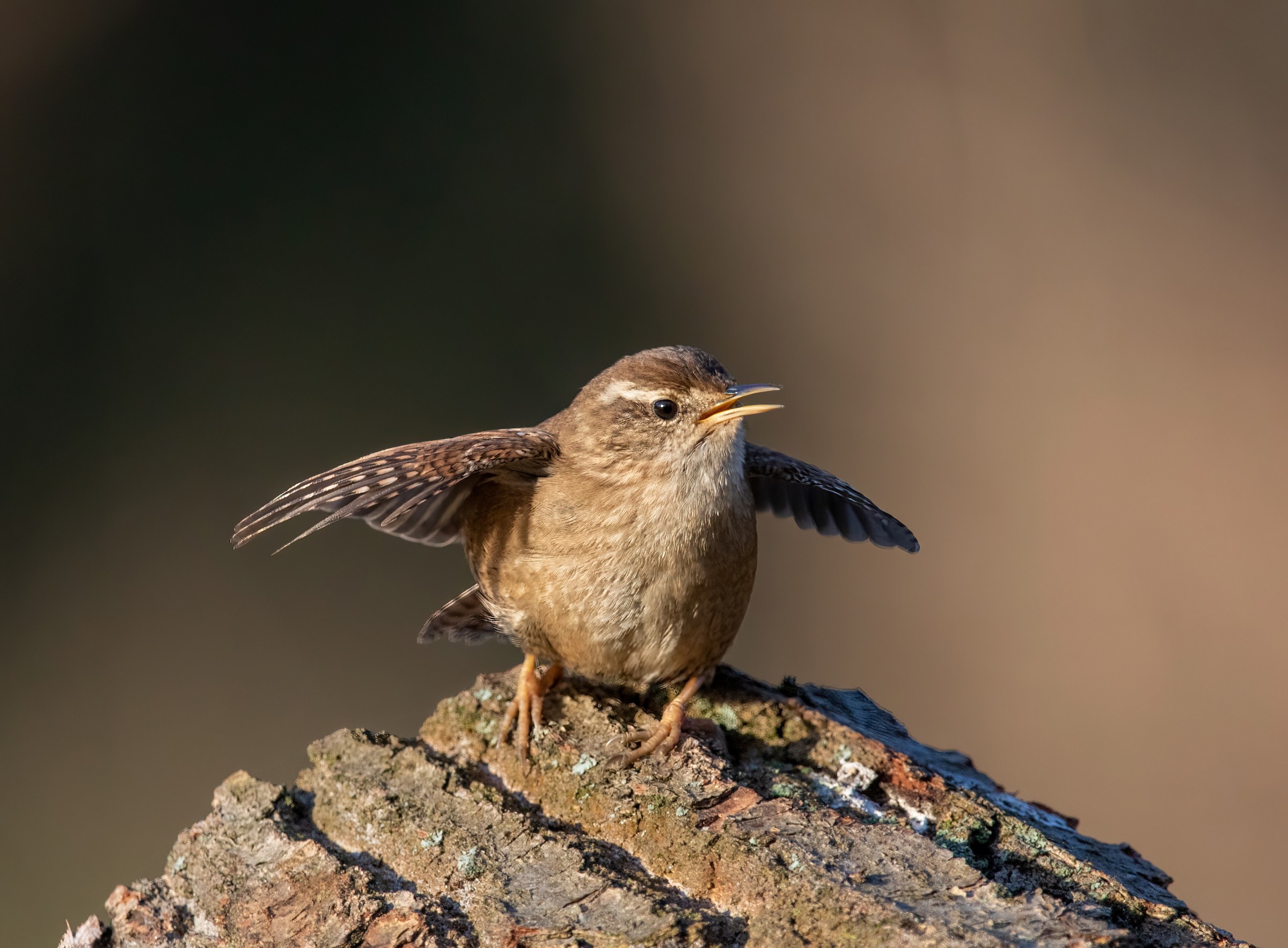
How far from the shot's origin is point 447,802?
11.0 feet

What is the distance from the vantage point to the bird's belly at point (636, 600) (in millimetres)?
3711

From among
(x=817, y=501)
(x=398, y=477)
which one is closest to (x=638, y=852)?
(x=398, y=477)

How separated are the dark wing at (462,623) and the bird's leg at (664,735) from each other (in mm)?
910

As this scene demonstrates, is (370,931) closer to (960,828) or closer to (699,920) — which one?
(699,920)

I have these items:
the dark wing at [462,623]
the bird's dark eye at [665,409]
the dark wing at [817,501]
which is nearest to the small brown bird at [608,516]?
the bird's dark eye at [665,409]

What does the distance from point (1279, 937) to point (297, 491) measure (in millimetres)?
6737

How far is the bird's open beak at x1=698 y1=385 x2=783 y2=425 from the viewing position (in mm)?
3830

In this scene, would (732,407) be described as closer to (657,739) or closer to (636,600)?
(636,600)

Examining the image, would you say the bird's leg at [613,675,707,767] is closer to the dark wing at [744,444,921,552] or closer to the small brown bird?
the small brown bird

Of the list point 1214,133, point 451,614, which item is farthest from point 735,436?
point 1214,133

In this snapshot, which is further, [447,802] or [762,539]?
[762,539]

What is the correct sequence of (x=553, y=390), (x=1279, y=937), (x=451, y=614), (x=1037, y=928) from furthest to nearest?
(x=553, y=390), (x=1279, y=937), (x=451, y=614), (x=1037, y=928)

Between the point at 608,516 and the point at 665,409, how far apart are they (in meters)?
0.46

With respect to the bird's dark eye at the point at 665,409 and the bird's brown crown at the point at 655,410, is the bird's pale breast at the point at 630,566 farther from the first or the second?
the bird's dark eye at the point at 665,409
